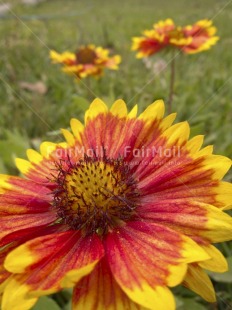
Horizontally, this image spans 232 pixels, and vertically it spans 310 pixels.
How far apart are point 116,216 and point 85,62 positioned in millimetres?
1576

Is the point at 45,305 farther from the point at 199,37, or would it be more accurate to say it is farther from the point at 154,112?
the point at 199,37

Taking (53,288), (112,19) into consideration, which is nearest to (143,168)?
(53,288)

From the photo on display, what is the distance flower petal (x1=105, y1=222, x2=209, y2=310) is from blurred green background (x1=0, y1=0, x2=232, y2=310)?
27cm

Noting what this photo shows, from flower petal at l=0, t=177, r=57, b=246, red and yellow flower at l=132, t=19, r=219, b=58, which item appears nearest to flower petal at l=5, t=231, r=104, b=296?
flower petal at l=0, t=177, r=57, b=246

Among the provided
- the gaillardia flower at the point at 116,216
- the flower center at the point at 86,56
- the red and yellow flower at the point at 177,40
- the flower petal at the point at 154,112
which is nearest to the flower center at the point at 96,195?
the gaillardia flower at the point at 116,216

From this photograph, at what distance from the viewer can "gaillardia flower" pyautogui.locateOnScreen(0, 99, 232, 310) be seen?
69 centimetres

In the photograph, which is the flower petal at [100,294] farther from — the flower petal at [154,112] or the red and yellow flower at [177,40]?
the red and yellow flower at [177,40]

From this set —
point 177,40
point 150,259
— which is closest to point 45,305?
point 150,259

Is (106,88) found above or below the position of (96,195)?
above

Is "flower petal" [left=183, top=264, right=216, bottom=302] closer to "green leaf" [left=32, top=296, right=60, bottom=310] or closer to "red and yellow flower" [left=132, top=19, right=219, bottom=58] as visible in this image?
"green leaf" [left=32, top=296, right=60, bottom=310]

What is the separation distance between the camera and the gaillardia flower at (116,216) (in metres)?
0.69

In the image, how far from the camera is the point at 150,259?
718 millimetres

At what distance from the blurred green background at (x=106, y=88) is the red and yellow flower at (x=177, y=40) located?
132mm

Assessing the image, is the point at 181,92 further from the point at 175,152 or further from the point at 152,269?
the point at 152,269
